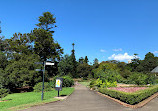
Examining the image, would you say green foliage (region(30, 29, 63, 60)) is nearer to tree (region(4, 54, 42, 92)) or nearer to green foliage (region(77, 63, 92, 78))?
tree (region(4, 54, 42, 92))

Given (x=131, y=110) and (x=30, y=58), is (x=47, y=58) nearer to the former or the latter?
(x=30, y=58)

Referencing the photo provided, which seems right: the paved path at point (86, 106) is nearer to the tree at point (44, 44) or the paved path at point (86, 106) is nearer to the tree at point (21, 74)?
the tree at point (21, 74)

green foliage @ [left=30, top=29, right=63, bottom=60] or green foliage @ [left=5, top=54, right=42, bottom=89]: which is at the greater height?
green foliage @ [left=30, top=29, right=63, bottom=60]

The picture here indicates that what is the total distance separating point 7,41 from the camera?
35094 mm

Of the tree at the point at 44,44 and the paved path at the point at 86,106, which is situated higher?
the tree at the point at 44,44

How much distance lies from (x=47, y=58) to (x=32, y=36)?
21.6ft

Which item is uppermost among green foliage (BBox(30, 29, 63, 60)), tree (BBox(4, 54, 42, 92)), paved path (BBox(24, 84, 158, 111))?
green foliage (BBox(30, 29, 63, 60))

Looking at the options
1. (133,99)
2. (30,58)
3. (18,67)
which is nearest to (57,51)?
(30,58)

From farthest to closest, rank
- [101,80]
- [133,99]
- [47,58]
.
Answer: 1. [47,58]
2. [101,80]
3. [133,99]

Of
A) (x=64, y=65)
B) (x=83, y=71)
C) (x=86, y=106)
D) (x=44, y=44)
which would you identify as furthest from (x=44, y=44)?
(x=83, y=71)

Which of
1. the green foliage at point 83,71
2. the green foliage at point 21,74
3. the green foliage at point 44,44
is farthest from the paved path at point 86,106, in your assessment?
the green foliage at point 83,71

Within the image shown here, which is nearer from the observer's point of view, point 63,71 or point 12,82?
point 12,82

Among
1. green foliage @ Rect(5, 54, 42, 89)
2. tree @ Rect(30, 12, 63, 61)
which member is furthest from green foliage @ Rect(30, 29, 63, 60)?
green foliage @ Rect(5, 54, 42, 89)

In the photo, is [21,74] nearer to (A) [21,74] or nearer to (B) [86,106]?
(A) [21,74]
